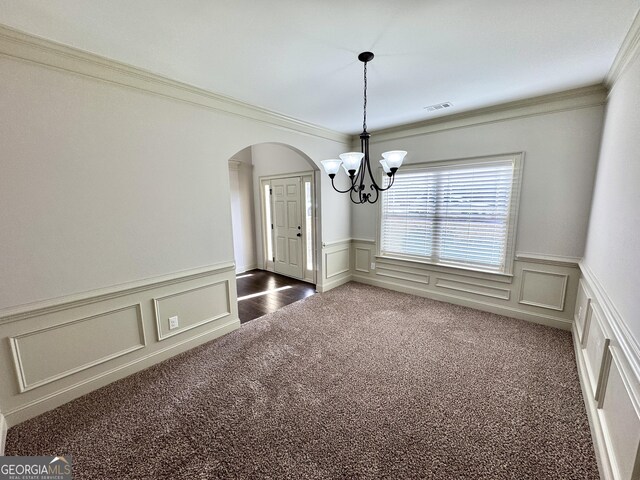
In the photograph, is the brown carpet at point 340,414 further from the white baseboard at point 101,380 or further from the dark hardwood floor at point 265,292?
the dark hardwood floor at point 265,292

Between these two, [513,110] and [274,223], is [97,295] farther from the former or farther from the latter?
[513,110]

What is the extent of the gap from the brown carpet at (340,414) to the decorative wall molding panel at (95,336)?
131 mm

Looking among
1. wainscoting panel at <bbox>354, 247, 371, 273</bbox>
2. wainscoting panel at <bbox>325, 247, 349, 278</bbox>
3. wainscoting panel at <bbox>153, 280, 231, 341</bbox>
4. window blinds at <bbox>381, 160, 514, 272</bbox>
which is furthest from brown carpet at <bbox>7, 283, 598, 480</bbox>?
wainscoting panel at <bbox>354, 247, 371, 273</bbox>

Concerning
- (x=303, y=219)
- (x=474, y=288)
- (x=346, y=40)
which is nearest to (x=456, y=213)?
(x=474, y=288)

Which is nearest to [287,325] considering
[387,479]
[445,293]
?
[387,479]

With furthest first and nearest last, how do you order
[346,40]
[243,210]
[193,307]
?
[243,210] → [193,307] → [346,40]

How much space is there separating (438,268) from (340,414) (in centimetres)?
272

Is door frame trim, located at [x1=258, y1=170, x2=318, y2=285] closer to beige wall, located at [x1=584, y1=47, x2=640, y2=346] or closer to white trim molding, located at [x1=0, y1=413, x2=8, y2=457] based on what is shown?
beige wall, located at [x1=584, y1=47, x2=640, y2=346]

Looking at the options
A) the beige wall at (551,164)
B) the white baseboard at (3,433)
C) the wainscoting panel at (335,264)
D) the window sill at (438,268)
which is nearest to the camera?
the white baseboard at (3,433)

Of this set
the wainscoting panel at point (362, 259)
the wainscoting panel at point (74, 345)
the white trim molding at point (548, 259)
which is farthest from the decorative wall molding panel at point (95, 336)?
the white trim molding at point (548, 259)

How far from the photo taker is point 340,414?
190 cm

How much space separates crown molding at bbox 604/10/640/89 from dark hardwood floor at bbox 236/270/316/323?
13.5 ft

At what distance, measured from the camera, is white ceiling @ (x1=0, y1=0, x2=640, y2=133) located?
1557 mm

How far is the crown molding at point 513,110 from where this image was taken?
8.86 ft
